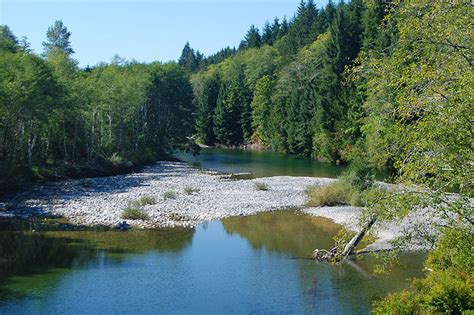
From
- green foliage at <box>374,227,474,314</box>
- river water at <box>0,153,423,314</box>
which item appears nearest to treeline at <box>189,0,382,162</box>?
river water at <box>0,153,423,314</box>

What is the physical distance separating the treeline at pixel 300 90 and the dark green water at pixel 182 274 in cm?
3025

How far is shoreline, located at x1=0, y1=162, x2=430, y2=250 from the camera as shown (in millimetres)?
29297

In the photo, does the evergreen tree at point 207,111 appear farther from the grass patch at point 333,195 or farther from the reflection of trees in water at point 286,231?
the reflection of trees in water at point 286,231

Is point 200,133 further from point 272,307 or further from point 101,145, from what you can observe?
point 272,307

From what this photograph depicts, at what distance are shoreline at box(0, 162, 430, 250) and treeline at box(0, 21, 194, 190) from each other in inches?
175

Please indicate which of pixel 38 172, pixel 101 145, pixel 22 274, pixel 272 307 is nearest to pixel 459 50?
pixel 272 307

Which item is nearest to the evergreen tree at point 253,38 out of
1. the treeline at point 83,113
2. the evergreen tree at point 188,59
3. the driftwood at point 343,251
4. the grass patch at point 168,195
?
the evergreen tree at point 188,59

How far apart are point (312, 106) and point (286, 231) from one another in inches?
2105

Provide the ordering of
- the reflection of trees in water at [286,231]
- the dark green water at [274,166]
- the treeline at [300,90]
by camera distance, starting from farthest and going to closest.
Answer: the treeline at [300,90], the dark green water at [274,166], the reflection of trees in water at [286,231]

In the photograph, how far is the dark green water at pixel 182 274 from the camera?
16781 millimetres

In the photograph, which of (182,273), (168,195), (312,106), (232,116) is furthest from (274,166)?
(182,273)

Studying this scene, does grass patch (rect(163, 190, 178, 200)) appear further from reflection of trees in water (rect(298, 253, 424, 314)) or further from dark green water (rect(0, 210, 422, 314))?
reflection of trees in water (rect(298, 253, 424, 314))

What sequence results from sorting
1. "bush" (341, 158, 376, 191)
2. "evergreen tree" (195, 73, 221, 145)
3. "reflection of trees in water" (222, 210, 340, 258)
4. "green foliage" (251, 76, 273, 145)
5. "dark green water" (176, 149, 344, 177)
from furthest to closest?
"evergreen tree" (195, 73, 221, 145), "green foliage" (251, 76, 273, 145), "dark green water" (176, 149, 344, 177), "bush" (341, 158, 376, 191), "reflection of trees in water" (222, 210, 340, 258)

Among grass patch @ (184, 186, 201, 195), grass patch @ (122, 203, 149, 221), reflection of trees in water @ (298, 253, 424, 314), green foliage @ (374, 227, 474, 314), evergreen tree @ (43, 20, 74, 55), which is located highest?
evergreen tree @ (43, 20, 74, 55)
